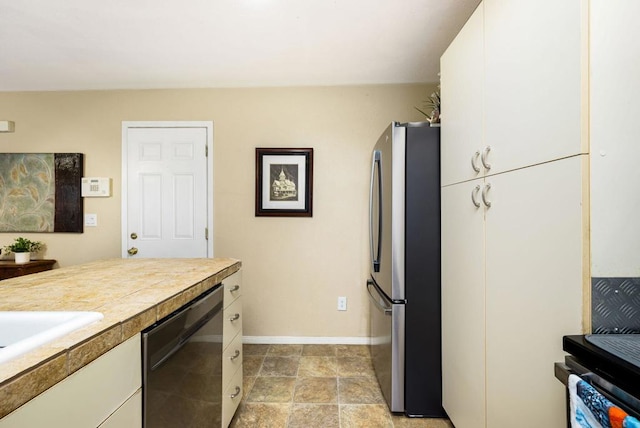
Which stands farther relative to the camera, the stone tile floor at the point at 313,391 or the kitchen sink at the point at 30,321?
the stone tile floor at the point at 313,391

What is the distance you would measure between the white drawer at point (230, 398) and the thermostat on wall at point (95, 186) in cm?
225

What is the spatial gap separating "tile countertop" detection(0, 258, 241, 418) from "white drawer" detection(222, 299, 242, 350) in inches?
7.7

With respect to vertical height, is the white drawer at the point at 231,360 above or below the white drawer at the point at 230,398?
above

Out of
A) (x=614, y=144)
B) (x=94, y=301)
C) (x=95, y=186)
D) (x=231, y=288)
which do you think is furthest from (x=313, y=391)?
(x=95, y=186)

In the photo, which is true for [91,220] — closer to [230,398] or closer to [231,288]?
[231,288]

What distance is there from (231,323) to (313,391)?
0.88 m

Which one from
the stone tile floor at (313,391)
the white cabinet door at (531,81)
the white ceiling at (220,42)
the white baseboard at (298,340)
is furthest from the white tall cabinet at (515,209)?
the white baseboard at (298,340)

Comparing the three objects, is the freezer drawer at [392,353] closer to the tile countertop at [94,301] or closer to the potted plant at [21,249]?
the tile countertop at [94,301]

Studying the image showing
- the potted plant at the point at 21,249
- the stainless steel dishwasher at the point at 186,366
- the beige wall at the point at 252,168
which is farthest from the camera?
the beige wall at the point at 252,168

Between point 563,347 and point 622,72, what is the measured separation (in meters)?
0.76

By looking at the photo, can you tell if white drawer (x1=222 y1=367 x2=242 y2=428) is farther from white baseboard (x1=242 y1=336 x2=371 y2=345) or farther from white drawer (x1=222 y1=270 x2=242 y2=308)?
white baseboard (x1=242 y1=336 x2=371 y2=345)

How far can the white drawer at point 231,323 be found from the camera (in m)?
1.46

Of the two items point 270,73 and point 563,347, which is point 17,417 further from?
point 270,73

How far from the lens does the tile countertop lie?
50 cm
